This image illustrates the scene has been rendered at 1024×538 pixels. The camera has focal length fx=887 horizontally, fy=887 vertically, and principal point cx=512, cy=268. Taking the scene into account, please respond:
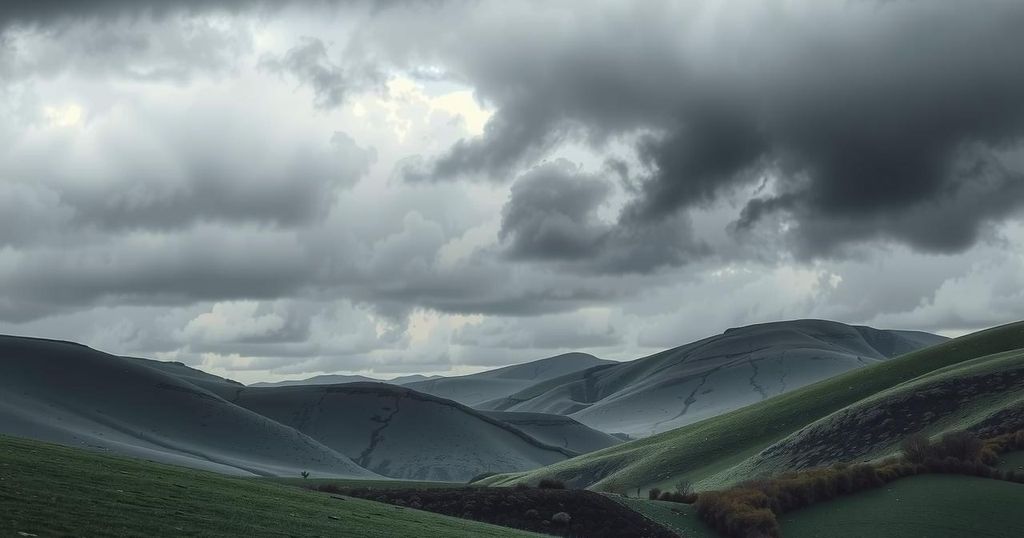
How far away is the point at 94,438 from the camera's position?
565 feet

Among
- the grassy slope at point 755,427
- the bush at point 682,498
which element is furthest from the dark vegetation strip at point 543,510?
the grassy slope at point 755,427

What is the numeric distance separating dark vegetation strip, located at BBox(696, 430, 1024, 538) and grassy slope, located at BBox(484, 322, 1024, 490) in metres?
41.6

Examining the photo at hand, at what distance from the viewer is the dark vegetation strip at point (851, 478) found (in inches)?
2908

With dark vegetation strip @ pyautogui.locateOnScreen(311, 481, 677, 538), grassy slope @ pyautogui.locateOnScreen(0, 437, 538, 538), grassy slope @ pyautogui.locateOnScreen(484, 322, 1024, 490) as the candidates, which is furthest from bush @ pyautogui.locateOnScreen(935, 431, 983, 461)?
grassy slope @ pyautogui.locateOnScreen(0, 437, 538, 538)

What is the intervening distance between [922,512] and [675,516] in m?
19.0

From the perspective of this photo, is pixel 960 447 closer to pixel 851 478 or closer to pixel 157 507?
pixel 851 478

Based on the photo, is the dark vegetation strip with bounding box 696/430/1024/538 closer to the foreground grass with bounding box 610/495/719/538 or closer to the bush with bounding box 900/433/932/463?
the bush with bounding box 900/433/932/463

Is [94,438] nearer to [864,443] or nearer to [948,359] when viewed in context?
[864,443]

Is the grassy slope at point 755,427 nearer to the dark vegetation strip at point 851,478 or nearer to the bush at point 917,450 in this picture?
the bush at point 917,450

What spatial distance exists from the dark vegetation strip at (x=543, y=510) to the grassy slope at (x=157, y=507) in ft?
35.8

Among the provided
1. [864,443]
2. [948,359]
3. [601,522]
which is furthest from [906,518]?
[948,359]

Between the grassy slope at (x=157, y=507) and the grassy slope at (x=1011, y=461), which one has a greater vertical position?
the grassy slope at (x=157, y=507)

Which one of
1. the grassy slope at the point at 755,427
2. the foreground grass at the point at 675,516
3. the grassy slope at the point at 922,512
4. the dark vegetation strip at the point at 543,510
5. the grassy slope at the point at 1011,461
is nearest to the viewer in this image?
the grassy slope at the point at 922,512

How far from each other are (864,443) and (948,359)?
50.8 metres
